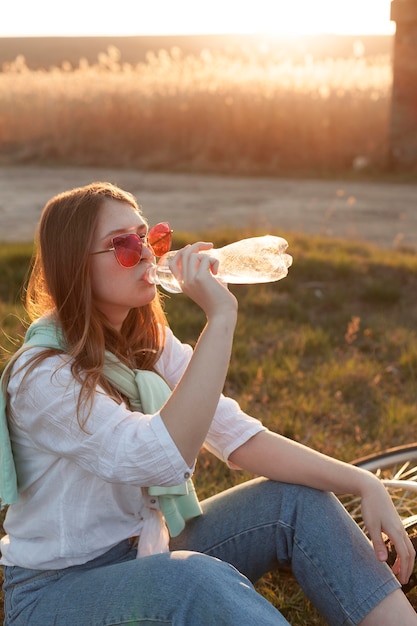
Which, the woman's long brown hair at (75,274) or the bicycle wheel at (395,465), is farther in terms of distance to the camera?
the bicycle wheel at (395,465)

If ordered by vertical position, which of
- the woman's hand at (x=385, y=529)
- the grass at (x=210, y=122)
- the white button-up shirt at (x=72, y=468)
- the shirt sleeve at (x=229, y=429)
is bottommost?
the grass at (x=210, y=122)

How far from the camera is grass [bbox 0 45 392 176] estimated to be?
544 inches

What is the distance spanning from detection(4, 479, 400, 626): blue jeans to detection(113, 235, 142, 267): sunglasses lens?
690mm

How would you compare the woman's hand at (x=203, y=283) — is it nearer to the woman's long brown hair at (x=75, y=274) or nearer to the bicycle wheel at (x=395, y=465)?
the woman's long brown hair at (x=75, y=274)

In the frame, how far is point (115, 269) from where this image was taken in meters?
2.17

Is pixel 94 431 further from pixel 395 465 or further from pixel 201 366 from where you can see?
pixel 395 465

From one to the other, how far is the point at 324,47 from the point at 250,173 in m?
59.5

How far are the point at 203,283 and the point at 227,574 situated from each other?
65cm

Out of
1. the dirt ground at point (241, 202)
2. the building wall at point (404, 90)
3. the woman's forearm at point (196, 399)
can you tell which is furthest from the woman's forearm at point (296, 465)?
the building wall at point (404, 90)

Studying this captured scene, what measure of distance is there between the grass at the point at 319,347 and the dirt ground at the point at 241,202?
1016 mm

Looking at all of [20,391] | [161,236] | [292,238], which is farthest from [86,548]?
[292,238]

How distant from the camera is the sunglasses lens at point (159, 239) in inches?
88.9

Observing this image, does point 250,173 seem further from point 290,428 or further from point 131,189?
point 290,428

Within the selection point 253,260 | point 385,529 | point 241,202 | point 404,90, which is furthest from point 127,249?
point 404,90
